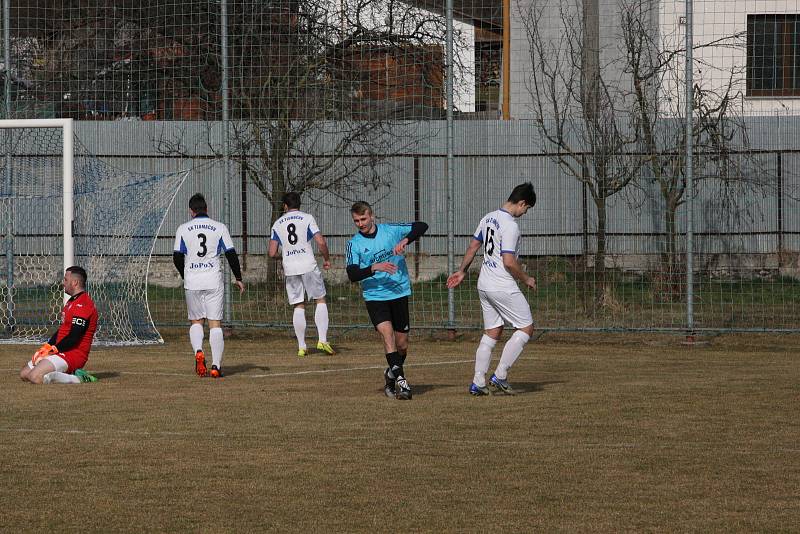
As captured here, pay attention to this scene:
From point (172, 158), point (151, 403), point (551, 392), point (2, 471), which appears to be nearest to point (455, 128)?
point (172, 158)

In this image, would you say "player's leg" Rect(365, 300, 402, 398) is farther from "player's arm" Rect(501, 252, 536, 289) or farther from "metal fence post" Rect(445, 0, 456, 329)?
"metal fence post" Rect(445, 0, 456, 329)

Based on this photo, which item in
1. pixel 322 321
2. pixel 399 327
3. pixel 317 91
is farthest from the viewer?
pixel 317 91

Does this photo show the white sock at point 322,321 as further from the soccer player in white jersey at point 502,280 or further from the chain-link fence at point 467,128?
the soccer player in white jersey at point 502,280

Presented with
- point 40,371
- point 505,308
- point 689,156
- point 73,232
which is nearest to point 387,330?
point 505,308

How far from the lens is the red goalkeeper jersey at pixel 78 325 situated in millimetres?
13164

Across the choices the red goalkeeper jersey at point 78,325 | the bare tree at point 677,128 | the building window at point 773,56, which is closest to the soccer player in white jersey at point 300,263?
the red goalkeeper jersey at point 78,325

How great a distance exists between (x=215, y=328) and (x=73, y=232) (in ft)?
12.0

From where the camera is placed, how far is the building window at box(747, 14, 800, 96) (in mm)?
18062

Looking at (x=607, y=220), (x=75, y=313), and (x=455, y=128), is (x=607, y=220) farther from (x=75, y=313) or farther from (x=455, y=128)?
(x=75, y=313)

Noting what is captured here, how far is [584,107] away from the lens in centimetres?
1878

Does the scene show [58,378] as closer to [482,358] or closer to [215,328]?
[215,328]

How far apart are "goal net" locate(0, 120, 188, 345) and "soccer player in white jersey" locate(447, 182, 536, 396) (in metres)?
6.61

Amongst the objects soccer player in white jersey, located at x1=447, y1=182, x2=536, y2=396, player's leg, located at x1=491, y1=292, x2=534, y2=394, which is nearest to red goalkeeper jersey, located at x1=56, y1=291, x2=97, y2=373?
soccer player in white jersey, located at x1=447, y1=182, x2=536, y2=396

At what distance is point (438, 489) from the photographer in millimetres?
7723
